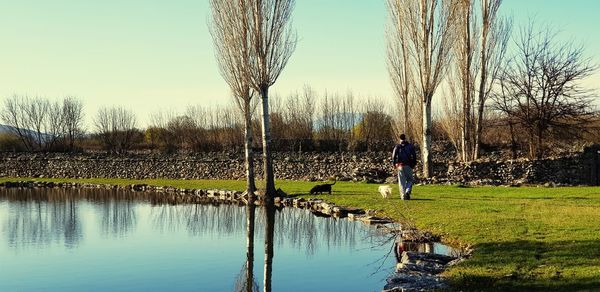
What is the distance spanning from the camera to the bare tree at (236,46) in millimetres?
19172

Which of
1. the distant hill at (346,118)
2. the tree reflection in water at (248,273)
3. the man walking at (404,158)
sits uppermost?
the distant hill at (346,118)

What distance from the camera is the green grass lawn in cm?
732

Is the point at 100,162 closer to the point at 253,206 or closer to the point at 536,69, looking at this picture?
the point at 253,206

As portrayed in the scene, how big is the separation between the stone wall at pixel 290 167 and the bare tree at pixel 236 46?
728 centimetres

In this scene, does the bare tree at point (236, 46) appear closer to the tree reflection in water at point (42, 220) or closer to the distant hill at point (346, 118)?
the tree reflection in water at point (42, 220)

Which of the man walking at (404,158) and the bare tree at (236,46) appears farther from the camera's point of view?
the bare tree at (236,46)

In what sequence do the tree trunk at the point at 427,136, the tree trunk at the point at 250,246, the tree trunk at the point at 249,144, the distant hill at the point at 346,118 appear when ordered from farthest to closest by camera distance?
the distant hill at the point at 346,118, the tree trunk at the point at 427,136, the tree trunk at the point at 249,144, the tree trunk at the point at 250,246

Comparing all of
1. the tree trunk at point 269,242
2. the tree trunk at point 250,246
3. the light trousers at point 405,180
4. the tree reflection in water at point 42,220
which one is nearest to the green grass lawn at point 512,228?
the light trousers at point 405,180

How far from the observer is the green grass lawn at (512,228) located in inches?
288

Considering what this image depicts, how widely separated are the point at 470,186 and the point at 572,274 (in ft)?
48.6

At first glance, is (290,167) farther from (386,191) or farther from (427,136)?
(386,191)

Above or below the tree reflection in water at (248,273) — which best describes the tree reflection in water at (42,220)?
above

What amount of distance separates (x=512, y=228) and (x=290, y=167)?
20.7 m

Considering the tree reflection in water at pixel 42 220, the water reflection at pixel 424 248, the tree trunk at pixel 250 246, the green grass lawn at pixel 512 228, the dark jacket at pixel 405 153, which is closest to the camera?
the green grass lawn at pixel 512 228
